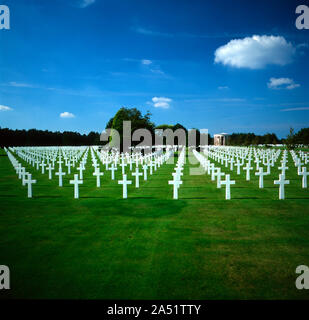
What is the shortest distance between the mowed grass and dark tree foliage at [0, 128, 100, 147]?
6982cm

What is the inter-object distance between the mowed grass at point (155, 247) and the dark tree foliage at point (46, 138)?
229ft

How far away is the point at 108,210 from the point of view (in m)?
8.29

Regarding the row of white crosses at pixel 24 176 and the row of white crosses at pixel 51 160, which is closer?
the row of white crosses at pixel 24 176

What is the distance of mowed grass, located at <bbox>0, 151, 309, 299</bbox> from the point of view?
12.5 feet

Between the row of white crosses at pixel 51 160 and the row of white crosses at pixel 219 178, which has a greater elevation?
→ the row of white crosses at pixel 51 160

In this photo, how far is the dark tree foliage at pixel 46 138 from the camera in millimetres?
85812

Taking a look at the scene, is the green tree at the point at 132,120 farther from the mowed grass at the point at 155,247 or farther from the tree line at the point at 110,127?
the mowed grass at the point at 155,247

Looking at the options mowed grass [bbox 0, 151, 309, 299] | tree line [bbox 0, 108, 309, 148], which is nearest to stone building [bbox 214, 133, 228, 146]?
tree line [bbox 0, 108, 309, 148]

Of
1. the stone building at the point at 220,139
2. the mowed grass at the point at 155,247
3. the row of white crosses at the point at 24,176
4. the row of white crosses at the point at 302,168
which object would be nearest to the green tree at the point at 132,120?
the row of white crosses at the point at 24,176

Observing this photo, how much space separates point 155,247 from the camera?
17.2ft

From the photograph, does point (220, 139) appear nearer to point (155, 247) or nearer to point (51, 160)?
point (51, 160)
